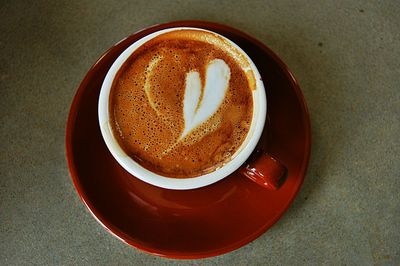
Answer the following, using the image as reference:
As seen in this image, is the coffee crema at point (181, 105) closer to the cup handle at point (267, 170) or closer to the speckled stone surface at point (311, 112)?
the cup handle at point (267, 170)

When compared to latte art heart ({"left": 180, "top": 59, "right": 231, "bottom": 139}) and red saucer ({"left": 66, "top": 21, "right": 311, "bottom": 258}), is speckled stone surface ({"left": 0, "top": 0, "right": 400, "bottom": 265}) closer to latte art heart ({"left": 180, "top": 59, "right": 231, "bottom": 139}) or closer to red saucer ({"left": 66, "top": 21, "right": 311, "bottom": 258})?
red saucer ({"left": 66, "top": 21, "right": 311, "bottom": 258})

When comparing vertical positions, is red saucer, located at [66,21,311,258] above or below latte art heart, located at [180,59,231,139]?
below

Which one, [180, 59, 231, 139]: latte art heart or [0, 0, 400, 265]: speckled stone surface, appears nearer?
[180, 59, 231, 139]: latte art heart

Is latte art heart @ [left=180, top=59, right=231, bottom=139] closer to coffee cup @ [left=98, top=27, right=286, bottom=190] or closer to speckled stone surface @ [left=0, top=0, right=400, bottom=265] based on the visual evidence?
coffee cup @ [left=98, top=27, right=286, bottom=190]

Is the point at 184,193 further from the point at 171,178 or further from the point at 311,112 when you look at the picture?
the point at 311,112

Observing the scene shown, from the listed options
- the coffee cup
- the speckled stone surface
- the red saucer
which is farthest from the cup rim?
the speckled stone surface

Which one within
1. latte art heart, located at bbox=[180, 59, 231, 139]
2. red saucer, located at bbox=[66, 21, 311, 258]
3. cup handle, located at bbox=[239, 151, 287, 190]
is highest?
latte art heart, located at bbox=[180, 59, 231, 139]

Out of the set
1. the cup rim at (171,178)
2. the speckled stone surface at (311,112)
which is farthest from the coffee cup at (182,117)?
the speckled stone surface at (311,112)

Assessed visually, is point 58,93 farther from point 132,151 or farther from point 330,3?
point 330,3

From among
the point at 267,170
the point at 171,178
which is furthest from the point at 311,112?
the point at 171,178
